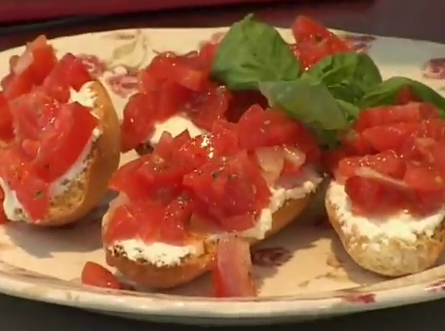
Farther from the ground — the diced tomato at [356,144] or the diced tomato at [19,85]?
the diced tomato at [19,85]

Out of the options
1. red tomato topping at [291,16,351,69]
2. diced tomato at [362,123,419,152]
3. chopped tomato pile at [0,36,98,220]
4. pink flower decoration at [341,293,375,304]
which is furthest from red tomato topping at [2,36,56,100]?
pink flower decoration at [341,293,375,304]

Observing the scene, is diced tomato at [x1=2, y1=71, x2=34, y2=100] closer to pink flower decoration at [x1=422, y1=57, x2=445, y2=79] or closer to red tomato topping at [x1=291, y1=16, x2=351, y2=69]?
red tomato topping at [x1=291, y1=16, x2=351, y2=69]

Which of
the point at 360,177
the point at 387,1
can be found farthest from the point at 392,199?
the point at 387,1

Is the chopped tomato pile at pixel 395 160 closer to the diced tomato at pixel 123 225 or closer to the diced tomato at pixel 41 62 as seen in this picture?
the diced tomato at pixel 123 225

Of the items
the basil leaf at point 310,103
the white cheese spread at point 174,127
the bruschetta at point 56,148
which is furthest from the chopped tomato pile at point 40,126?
the basil leaf at point 310,103

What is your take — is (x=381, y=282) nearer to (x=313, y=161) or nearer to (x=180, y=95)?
(x=313, y=161)

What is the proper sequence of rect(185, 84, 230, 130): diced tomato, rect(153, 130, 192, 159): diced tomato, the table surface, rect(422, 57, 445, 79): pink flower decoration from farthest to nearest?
the table surface, rect(422, 57, 445, 79): pink flower decoration, rect(185, 84, 230, 130): diced tomato, rect(153, 130, 192, 159): diced tomato
